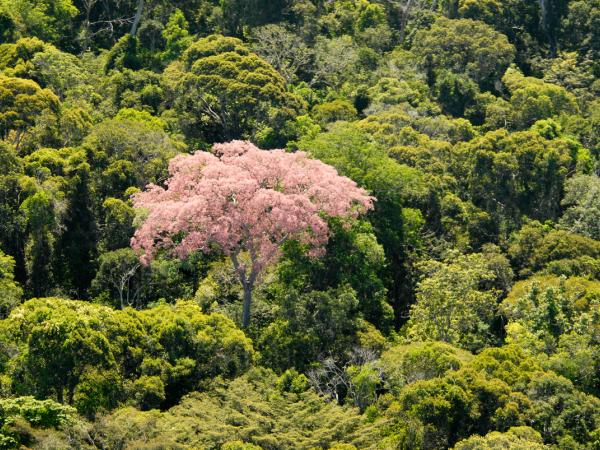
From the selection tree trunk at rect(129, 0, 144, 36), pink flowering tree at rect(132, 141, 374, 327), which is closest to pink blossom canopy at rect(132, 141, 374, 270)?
pink flowering tree at rect(132, 141, 374, 327)

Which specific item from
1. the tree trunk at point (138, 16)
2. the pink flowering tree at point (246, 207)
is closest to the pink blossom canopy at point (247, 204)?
the pink flowering tree at point (246, 207)

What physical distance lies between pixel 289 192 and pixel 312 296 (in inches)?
142

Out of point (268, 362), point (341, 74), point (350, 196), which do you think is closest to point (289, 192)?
point (350, 196)

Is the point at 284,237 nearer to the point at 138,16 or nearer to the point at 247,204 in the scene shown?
the point at 247,204

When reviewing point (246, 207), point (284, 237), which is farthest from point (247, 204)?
point (284, 237)

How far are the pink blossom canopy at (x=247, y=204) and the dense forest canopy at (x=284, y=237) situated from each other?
0.26ft

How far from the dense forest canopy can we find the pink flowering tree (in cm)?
8

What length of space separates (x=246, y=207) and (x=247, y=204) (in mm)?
106

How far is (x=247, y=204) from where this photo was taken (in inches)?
1468

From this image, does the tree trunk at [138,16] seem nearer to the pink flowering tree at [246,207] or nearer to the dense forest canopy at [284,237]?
the dense forest canopy at [284,237]

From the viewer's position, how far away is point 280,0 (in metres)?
60.3

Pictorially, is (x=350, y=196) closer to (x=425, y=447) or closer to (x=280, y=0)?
(x=425, y=447)

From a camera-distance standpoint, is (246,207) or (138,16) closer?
(246,207)

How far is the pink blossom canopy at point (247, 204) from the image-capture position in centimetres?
3719
